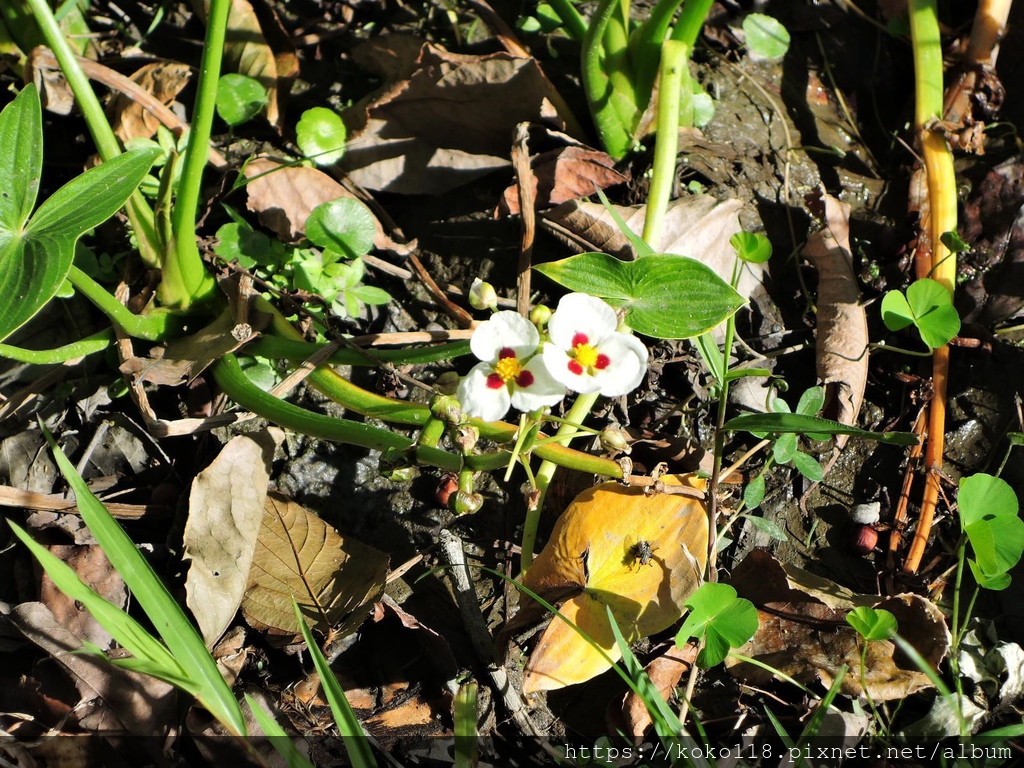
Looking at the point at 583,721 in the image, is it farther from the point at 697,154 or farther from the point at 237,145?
the point at 237,145

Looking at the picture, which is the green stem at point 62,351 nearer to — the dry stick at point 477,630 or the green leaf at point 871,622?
the dry stick at point 477,630

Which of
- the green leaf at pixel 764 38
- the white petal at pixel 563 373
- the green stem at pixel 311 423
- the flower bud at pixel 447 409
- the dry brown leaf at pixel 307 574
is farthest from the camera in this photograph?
the green leaf at pixel 764 38

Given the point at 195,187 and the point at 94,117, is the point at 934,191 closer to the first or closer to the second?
the point at 195,187

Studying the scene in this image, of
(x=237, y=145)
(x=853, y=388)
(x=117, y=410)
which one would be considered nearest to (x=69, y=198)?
(x=117, y=410)

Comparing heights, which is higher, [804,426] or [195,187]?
[195,187]

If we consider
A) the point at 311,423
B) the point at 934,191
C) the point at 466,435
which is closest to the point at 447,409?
the point at 466,435

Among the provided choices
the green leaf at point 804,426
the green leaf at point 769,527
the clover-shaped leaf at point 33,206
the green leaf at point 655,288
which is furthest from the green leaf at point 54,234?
the green leaf at point 769,527

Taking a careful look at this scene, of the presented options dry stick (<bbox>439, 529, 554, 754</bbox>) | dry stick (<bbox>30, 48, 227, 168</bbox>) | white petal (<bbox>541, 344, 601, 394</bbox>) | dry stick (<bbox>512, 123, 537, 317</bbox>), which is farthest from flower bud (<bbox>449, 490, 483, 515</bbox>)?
dry stick (<bbox>30, 48, 227, 168</bbox>)
